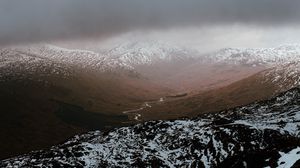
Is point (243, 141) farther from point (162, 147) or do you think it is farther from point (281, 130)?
point (162, 147)

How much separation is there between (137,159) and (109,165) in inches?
365

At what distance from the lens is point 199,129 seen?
149 m

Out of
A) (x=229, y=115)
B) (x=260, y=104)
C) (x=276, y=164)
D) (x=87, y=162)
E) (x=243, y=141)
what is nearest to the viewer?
(x=276, y=164)

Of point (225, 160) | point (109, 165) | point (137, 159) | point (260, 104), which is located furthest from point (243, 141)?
point (260, 104)

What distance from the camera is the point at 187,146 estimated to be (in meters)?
138

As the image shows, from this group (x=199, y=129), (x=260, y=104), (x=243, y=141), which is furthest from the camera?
(x=260, y=104)

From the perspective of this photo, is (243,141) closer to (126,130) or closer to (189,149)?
(189,149)

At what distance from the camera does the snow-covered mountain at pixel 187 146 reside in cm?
12006

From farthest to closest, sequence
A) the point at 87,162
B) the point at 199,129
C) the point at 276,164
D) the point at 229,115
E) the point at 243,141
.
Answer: the point at 229,115 < the point at 199,129 < the point at 243,141 < the point at 87,162 < the point at 276,164

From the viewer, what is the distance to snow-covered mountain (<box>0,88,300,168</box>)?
394ft

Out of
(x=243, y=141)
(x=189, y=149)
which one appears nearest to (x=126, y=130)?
(x=189, y=149)

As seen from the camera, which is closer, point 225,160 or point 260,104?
point 225,160

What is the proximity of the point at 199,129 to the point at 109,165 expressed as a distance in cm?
3928

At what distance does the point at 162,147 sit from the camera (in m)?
140
